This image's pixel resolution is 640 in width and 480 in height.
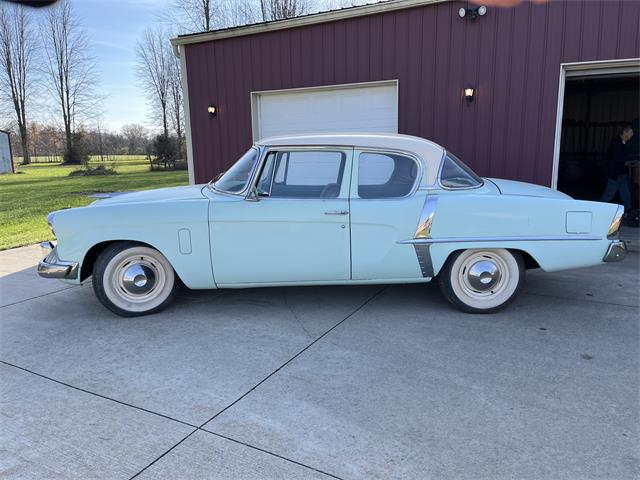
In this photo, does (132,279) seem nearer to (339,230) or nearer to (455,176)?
(339,230)

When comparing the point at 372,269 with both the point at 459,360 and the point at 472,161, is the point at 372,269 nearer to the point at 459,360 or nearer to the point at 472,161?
the point at 459,360

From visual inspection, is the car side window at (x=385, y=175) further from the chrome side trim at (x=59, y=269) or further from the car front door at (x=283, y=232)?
the chrome side trim at (x=59, y=269)

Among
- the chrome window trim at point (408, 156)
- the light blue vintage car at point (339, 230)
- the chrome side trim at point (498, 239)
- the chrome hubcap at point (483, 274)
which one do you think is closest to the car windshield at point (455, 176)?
the light blue vintage car at point (339, 230)

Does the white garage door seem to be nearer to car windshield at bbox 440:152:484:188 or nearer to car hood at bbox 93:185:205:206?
car windshield at bbox 440:152:484:188

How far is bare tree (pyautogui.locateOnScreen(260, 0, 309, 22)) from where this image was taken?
23047 millimetres

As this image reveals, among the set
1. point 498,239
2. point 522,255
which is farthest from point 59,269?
point 522,255

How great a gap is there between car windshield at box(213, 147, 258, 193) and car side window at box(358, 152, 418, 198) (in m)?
1.01

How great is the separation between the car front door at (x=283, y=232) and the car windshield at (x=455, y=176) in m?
0.87

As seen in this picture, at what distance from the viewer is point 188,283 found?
4332 millimetres

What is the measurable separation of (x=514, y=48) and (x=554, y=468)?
6525 millimetres

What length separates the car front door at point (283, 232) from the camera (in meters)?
4.21

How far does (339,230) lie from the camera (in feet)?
13.8

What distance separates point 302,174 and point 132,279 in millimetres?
1826

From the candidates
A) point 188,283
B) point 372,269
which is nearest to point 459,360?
point 372,269
